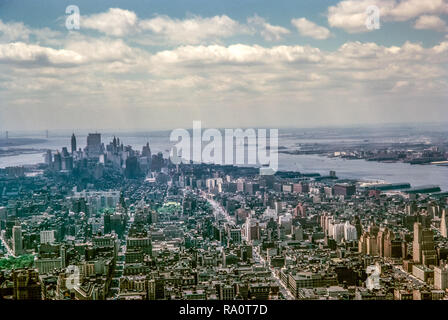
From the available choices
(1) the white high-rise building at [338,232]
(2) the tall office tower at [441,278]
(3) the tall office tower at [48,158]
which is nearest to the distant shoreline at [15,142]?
(3) the tall office tower at [48,158]

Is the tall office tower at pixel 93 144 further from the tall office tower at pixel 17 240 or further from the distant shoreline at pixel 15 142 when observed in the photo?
the tall office tower at pixel 17 240

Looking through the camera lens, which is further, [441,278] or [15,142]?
[15,142]

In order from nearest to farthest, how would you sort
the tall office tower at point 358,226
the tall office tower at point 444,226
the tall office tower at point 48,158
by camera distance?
the tall office tower at point 444,226
the tall office tower at point 358,226
the tall office tower at point 48,158

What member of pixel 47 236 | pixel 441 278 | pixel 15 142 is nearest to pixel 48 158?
pixel 15 142

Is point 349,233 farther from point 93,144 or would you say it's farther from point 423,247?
point 93,144

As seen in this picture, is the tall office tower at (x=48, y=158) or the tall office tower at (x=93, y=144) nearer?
the tall office tower at (x=93, y=144)

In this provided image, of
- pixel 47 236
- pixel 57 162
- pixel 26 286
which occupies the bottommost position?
pixel 26 286

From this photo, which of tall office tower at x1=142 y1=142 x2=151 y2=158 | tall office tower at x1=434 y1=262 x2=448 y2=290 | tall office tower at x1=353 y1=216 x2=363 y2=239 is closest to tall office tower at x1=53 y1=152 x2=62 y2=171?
tall office tower at x1=142 y1=142 x2=151 y2=158
